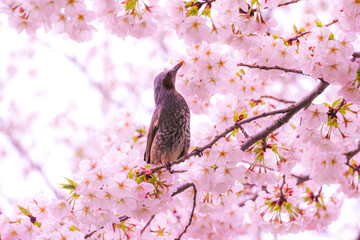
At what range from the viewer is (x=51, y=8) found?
1.61 metres

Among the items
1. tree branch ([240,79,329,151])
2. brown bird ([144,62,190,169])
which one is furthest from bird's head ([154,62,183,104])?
tree branch ([240,79,329,151])

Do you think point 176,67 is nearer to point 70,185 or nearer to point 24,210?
point 70,185

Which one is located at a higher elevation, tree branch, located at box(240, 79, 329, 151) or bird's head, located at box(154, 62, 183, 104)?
bird's head, located at box(154, 62, 183, 104)

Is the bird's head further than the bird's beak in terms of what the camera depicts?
Yes

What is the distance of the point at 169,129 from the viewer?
301 centimetres

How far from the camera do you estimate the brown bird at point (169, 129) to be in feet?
9.83

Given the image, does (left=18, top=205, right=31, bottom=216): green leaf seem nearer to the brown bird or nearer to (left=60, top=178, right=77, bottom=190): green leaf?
(left=60, top=178, right=77, bottom=190): green leaf

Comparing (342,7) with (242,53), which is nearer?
(342,7)

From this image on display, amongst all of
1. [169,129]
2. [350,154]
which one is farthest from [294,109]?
[169,129]

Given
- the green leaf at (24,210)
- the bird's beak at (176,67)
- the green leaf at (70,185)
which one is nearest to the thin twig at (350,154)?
the bird's beak at (176,67)

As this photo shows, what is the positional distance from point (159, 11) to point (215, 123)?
0.95m

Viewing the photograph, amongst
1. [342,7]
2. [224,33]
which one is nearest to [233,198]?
[224,33]

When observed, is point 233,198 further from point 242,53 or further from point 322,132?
point 242,53

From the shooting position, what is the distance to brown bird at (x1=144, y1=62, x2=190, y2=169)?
2996mm
